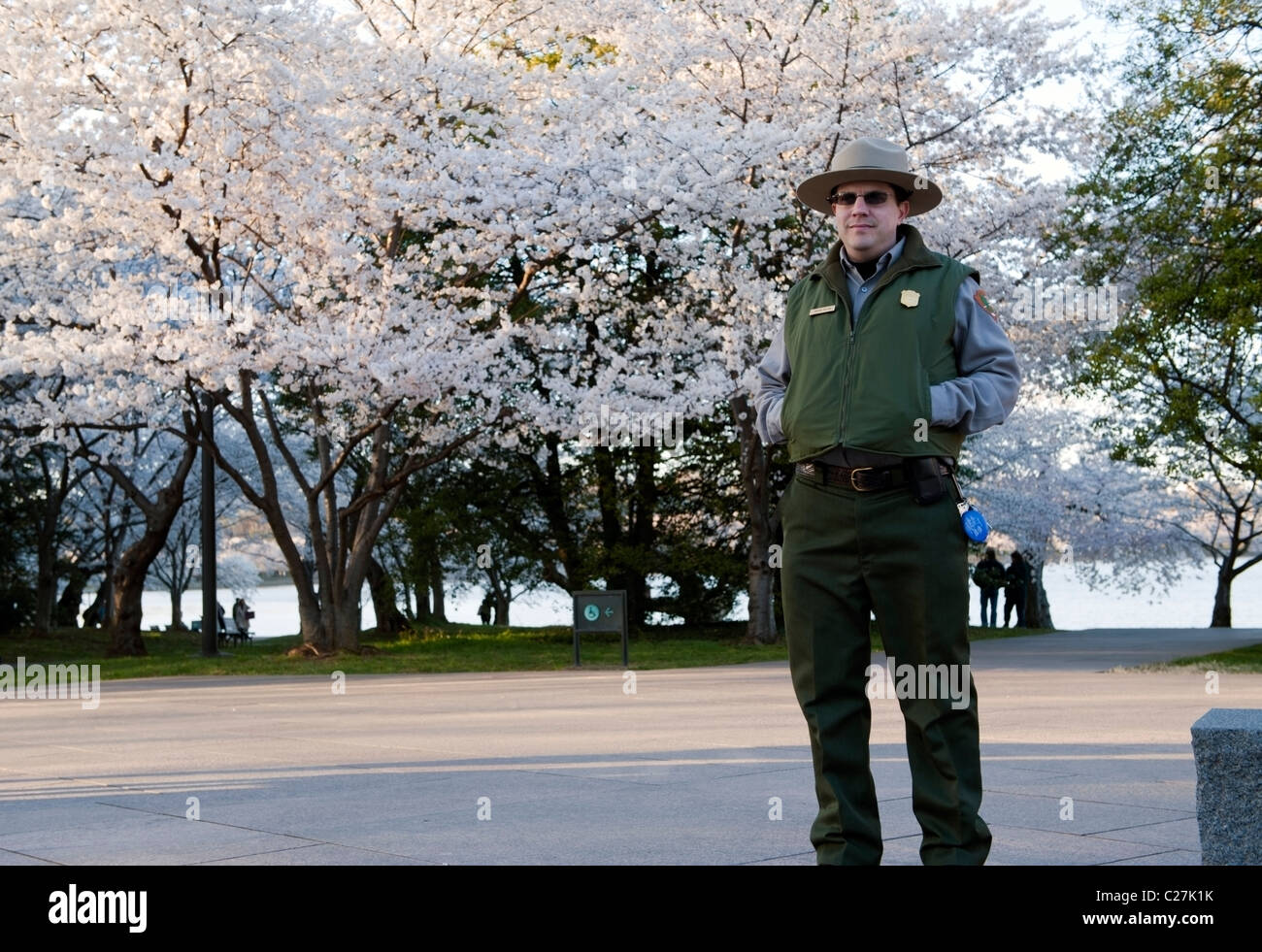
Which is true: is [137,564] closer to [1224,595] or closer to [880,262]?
[880,262]

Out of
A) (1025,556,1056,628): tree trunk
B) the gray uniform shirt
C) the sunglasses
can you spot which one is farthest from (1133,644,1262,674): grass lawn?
(1025,556,1056,628): tree trunk

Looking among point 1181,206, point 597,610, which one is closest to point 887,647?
point 597,610

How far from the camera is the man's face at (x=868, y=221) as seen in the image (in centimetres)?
491

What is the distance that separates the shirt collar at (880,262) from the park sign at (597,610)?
42.5 ft

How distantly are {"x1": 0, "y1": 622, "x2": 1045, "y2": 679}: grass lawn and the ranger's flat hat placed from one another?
1359cm

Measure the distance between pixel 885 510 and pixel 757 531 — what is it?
18683 millimetres

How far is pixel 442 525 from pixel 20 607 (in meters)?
13.5

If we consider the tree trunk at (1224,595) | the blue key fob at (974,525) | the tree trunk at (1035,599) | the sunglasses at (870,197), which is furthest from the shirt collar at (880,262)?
the tree trunk at (1224,595)

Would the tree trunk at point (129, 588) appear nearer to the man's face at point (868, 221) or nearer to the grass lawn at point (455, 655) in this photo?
the grass lawn at point (455, 655)

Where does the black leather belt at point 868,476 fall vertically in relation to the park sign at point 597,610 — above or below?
above

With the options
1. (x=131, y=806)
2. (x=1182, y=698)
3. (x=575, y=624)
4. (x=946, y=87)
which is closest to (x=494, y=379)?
(x=575, y=624)

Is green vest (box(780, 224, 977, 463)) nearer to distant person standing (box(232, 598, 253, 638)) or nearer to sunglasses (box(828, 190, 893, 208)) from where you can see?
sunglasses (box(828, 190, 893, 208))

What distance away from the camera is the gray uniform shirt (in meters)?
4.66
